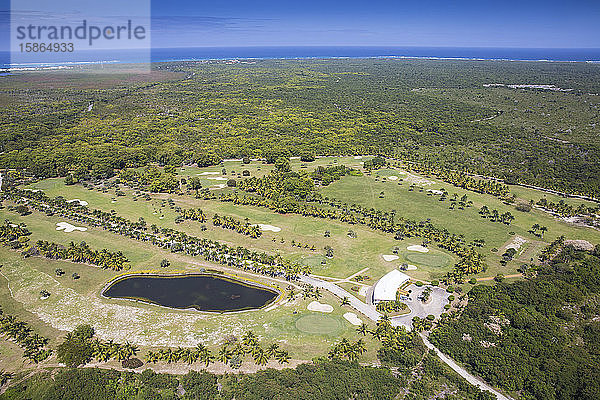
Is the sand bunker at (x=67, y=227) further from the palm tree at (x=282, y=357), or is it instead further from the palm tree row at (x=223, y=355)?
the palm tree at (x=282, y=357)

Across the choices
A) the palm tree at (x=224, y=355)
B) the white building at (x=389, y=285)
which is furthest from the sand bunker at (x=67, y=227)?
the white building at (x=389, y=285)

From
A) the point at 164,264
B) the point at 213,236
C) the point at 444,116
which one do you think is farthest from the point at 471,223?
the point at 444,116

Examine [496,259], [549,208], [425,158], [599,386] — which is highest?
[425,158]

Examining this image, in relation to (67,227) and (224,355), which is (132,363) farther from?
(67,227)

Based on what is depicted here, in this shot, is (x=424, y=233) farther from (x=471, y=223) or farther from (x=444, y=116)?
(x=444, y=116)

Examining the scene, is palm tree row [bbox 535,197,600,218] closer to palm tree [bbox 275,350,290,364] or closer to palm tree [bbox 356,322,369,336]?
palm tree [bbox 356,322,369,336]

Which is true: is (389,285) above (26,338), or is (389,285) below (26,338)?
above

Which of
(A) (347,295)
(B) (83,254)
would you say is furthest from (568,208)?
(B) (83,254)
